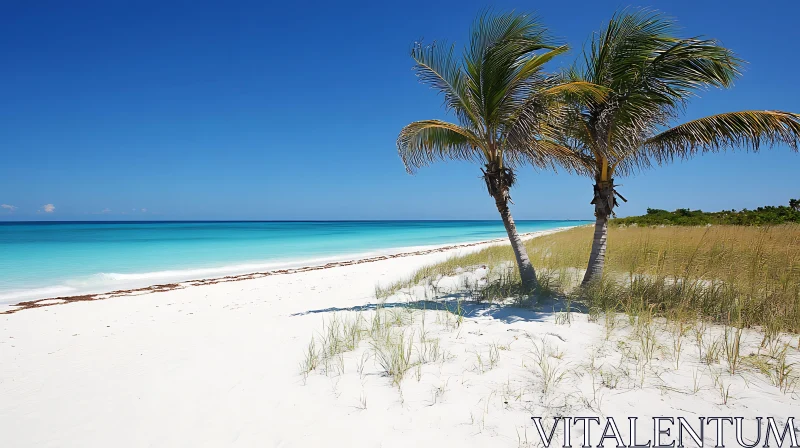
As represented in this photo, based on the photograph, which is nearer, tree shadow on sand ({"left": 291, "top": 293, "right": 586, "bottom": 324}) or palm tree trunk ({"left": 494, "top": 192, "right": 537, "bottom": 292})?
tree shadow on sand ({"left": 291, "top": 293, "right": 586, "bottom": 324})

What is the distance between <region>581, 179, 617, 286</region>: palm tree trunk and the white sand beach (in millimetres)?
1821

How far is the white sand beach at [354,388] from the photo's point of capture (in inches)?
104

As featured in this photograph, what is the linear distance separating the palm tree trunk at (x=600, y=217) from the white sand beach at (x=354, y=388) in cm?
182

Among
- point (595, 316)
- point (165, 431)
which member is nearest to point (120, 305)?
point (165, 431)

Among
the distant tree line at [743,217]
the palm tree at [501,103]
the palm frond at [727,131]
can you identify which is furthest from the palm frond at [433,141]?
the distant tree line at [743,217]

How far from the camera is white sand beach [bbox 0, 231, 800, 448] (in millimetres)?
2631

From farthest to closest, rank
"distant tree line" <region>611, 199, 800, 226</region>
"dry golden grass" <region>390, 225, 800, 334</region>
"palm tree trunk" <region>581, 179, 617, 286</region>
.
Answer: "distant tree line" <region>611, 199, 800, 226</region>
"palm tree trunk" <region>581, 179, 617, 286</region>
"dry golden grass" <region>390, 225, 800, 334</region>

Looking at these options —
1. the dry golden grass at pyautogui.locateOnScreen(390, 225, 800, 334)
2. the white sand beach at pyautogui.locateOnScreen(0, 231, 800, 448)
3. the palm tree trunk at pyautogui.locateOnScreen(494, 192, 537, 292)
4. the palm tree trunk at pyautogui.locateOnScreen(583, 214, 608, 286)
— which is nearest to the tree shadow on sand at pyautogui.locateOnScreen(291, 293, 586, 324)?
the white sand beach at pyautogui.locateOnScreen(0, 231, 800, 448)

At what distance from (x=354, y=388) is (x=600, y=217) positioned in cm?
545

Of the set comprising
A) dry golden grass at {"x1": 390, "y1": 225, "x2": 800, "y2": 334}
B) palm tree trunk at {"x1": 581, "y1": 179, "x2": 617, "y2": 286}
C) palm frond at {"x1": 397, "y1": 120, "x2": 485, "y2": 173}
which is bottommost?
dry golden grass at {"x1": 390, "y1": 225, "x2": 800, "y2": 334}

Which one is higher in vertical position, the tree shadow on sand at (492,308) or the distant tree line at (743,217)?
the distant tree line at (743,217)

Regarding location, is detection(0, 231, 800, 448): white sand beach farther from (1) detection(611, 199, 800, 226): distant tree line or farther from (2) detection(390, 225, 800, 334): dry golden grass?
(1) detection(611, 199, 800, 226): distant tree line

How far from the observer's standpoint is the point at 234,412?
305cm

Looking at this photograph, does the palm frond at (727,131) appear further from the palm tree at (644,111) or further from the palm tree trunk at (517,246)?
the palm tree trunk at (517,246)
